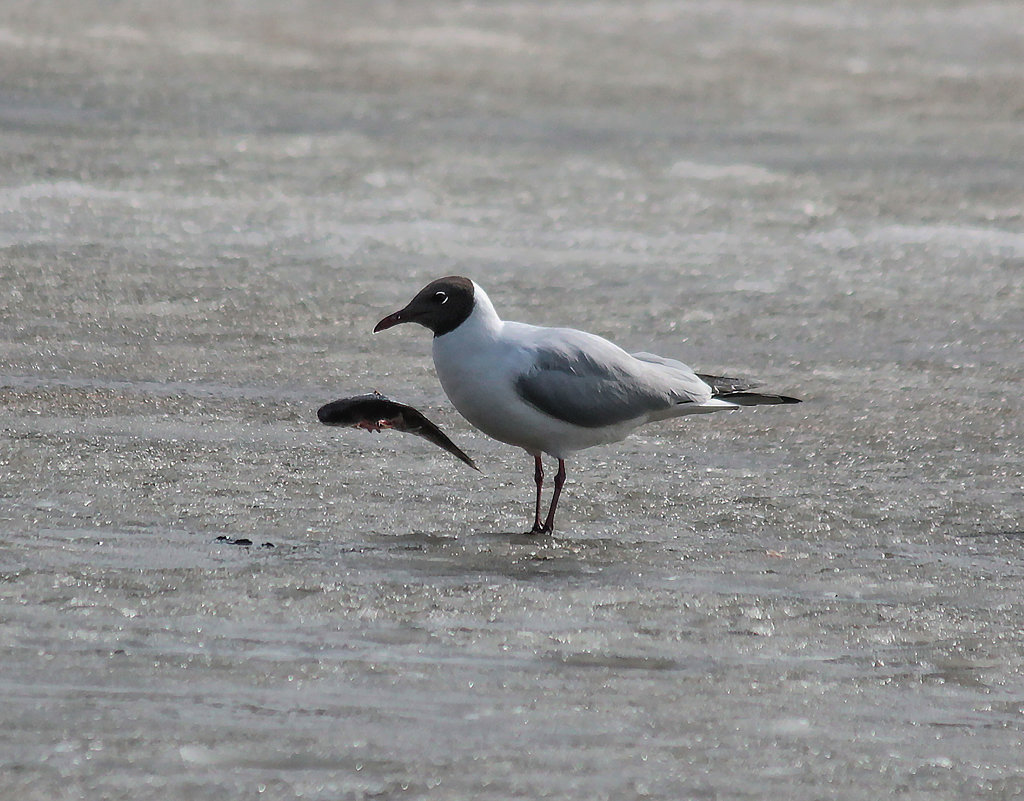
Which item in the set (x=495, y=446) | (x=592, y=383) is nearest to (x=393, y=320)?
(x=592, y=383)

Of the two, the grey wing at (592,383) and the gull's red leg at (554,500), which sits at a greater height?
the grey wing at (592,383)

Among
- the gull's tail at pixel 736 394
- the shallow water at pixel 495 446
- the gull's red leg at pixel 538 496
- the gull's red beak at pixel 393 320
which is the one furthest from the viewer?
the gull's tail at pixel 736 394

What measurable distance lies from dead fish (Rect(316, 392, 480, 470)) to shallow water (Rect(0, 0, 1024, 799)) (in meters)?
0.22

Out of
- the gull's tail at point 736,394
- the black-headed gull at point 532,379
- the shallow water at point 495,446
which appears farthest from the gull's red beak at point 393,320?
the gull's tail at point 736,394

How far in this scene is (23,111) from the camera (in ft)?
36.3

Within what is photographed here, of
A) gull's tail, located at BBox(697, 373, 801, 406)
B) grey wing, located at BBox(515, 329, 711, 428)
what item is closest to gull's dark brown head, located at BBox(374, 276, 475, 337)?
grey wing, located at BBox(515, 329, 711, 428)

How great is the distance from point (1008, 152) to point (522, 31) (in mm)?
4954

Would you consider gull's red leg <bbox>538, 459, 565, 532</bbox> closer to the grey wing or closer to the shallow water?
the shallow water

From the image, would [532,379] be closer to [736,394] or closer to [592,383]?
[592,383]

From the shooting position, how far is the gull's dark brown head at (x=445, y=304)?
16.9 feet

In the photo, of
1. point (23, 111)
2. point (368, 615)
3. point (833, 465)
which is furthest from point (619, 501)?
point (23, 111)

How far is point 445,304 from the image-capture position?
5168mm

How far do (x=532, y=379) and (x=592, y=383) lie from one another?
0.23 meters

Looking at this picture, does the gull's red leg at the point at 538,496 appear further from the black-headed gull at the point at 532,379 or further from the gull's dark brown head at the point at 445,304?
the gull's dark brown head at the point at 445,304
